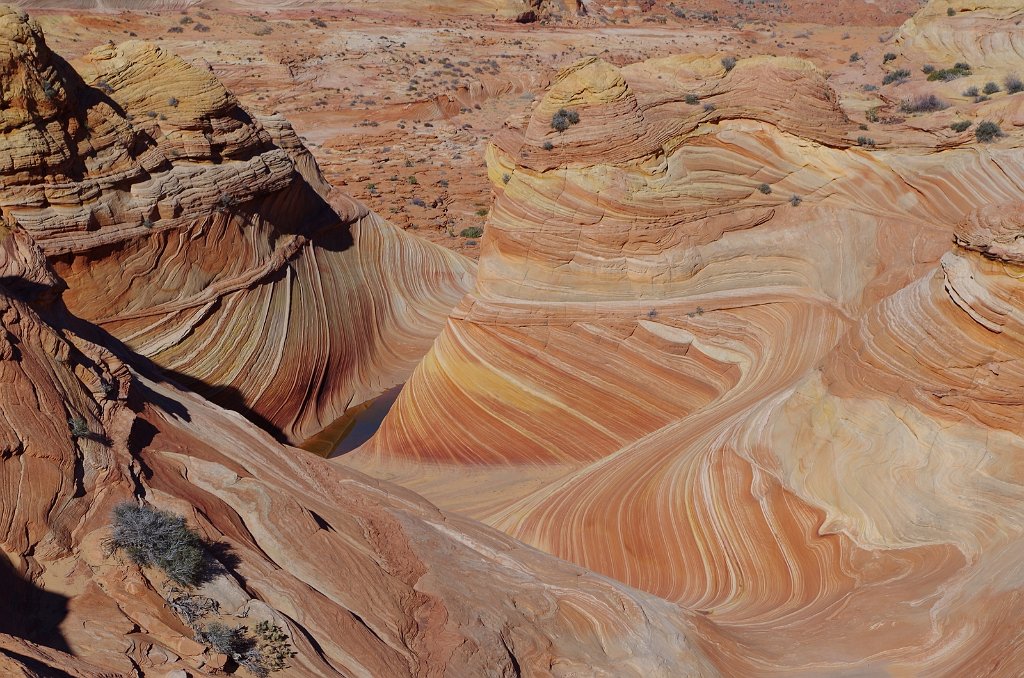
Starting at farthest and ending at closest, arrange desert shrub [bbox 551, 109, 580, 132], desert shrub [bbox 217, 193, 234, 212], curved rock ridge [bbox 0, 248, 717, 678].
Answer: desert shrub [bbox 217, 193, 234, 212], desert shrub [bbox 551, 109, 580, 132], curved rock ridge [bbox 0, 248, 717, 678]

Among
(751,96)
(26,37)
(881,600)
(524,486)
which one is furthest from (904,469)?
(26,37)

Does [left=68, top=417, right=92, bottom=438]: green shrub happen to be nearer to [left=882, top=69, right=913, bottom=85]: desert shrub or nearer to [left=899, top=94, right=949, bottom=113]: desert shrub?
[left=899, top=94, right=949, bottom=113]: desert shrub

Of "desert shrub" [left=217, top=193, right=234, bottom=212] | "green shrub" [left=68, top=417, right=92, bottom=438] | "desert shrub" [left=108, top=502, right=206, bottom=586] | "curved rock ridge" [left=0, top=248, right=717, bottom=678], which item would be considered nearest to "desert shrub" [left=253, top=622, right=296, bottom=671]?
"curved rock ridge" [left=0, top=248, right=717, bottom=678]

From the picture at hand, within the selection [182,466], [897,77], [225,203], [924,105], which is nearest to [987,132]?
[924,105]

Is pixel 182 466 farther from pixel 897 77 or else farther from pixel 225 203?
pixel 897 77

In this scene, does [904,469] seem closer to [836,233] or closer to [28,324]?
[836,233]

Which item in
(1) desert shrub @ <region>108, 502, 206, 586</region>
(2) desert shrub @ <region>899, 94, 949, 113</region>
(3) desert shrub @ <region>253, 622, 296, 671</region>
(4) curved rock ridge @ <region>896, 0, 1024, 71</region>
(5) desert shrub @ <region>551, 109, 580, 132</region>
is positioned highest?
(4) curved rock ridge @ <region>896, 0, 1024, 71</region>
